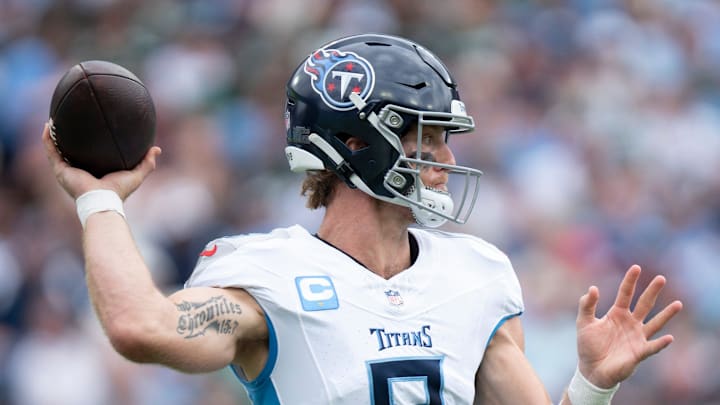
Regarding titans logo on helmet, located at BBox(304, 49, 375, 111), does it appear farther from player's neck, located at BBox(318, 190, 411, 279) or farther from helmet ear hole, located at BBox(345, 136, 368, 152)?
player's neck, located at BBox(318, 190, 411, 279)

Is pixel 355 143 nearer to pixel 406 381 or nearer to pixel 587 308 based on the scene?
pixel 406 381

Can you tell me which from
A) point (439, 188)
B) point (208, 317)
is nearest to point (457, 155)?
point (439, 188)

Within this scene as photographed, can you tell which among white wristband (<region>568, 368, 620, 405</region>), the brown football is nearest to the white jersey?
white wristband (<region>568, 368, 620, 405</region>)

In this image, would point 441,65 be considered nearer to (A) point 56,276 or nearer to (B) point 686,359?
(A) point 56,276

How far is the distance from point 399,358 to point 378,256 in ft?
1.24

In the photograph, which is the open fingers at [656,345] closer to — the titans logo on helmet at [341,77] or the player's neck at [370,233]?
the player's neck at [370,233]

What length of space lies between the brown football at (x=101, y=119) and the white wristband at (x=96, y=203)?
10 cm

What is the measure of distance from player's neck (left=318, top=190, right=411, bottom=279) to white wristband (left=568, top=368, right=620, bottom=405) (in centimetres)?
61

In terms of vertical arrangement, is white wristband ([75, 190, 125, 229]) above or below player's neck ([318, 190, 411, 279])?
above

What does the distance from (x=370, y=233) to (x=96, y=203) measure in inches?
34.3

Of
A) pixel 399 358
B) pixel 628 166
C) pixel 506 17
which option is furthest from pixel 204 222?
pixel 399 358

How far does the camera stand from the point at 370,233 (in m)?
3.75

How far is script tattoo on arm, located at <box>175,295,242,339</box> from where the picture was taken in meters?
3.20

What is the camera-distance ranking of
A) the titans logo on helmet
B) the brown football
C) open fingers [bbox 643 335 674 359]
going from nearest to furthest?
the brown football
open fingers [bbox 643 335 674 359]
the titans logo on helmet
